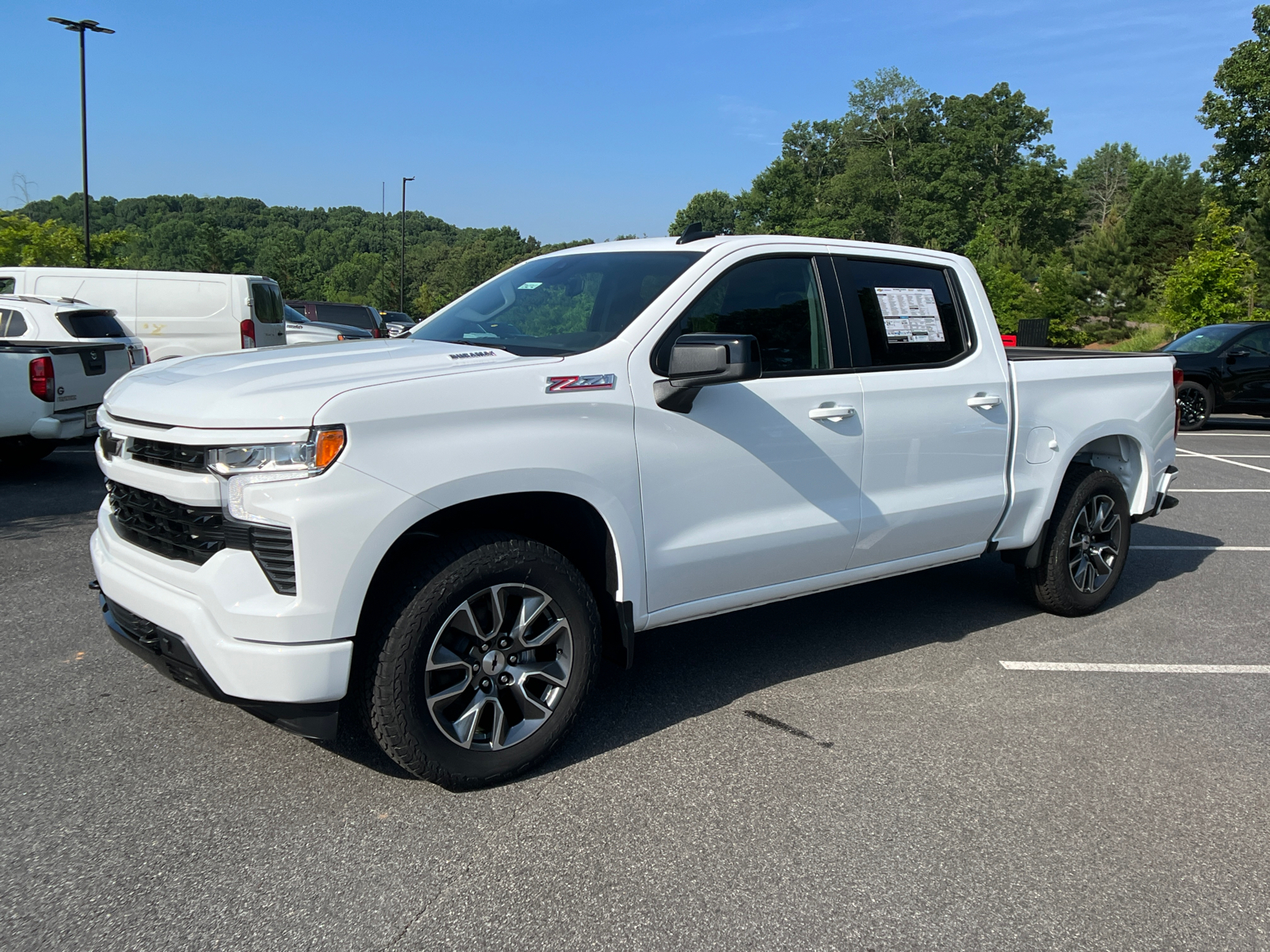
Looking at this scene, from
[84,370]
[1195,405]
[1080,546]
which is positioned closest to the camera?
[1080,546]

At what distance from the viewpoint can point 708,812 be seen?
10.6ft

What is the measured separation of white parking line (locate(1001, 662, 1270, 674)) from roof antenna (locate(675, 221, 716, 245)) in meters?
2.49

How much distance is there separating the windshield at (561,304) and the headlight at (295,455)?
0.99 meters

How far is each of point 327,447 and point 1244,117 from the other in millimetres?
36290

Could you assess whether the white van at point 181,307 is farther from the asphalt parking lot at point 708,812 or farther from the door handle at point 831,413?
the door handle at point 831,413

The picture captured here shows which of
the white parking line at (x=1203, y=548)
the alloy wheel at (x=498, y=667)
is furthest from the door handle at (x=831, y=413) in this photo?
the white parking line at (x=1203, y=548)

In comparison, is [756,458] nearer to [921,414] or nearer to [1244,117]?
[921,414]

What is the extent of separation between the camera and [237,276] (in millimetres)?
13805

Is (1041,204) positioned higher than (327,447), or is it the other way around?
(1041,204)

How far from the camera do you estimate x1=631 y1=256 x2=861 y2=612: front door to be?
3.67m

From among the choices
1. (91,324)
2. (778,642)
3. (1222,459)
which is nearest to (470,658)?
(778,642)

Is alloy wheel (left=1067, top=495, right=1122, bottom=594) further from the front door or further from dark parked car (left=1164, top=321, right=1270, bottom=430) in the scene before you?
dark parked car (left=1164, top=321, right=1270, bottom=430)

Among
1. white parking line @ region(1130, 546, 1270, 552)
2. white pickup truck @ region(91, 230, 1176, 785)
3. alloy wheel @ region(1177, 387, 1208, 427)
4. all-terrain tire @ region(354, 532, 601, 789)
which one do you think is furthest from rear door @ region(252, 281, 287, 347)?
alloy wheel @ region(1177, 387, 1208, 427)

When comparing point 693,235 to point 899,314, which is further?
point 899,314
